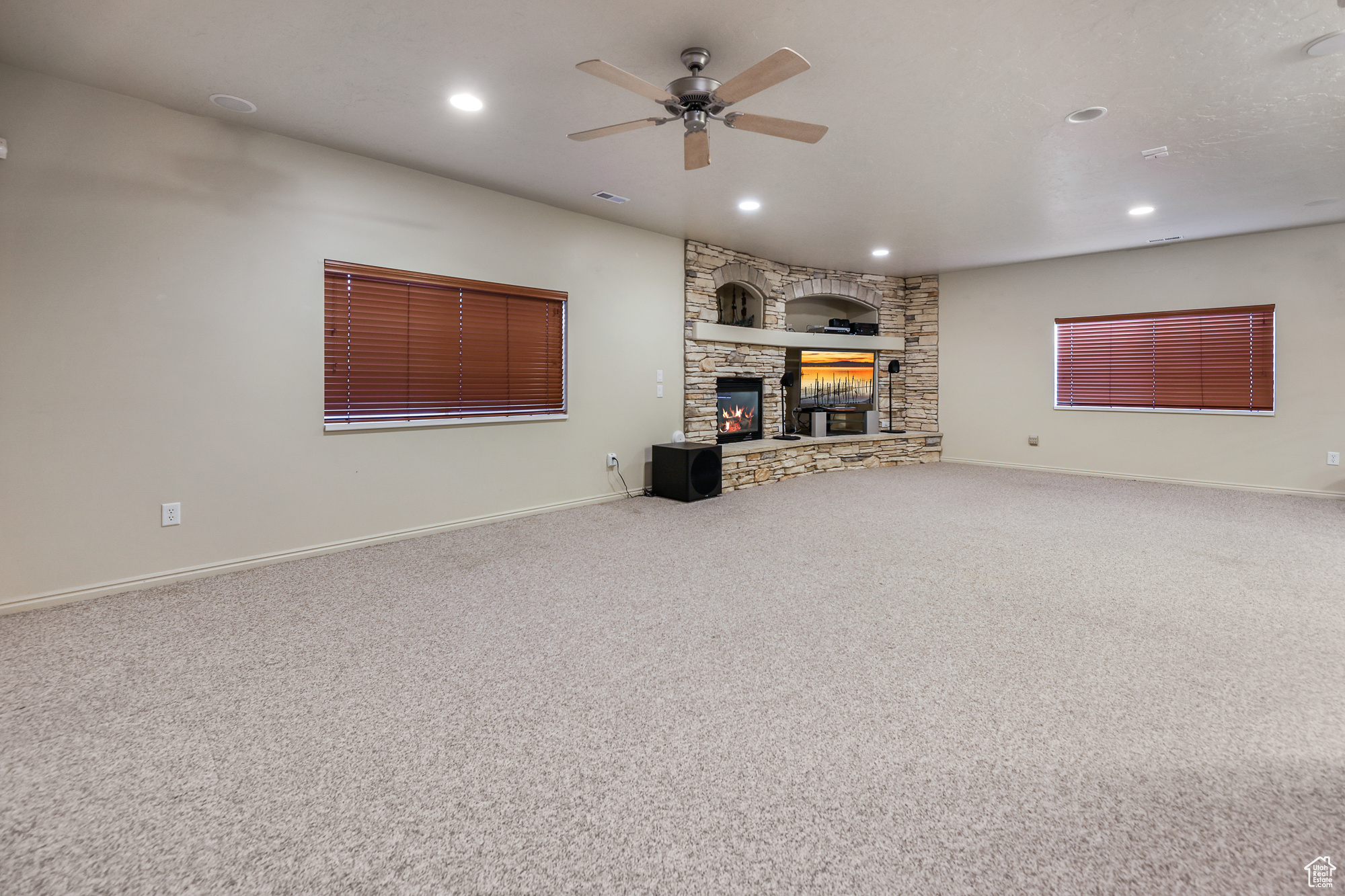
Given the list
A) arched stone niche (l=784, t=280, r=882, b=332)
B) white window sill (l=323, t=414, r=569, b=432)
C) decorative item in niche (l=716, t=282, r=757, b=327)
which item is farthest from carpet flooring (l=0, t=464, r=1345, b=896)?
arched stone niche (l=784, t=280, r=882, b=332)

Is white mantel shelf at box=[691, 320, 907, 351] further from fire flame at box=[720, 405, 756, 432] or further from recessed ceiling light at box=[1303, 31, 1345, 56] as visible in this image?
recessed ceiling light at box=[1303, 31, 1345, 56]

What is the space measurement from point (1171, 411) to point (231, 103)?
809 cm

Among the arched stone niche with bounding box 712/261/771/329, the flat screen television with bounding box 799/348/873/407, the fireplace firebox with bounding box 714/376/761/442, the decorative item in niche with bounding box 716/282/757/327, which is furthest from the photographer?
the flat screen television with bounding box 799/348/873/407

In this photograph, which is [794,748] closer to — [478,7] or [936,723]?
[936,723]

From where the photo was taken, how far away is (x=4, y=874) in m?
1.20

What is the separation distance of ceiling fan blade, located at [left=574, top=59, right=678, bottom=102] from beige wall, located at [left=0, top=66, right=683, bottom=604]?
85.2 inches

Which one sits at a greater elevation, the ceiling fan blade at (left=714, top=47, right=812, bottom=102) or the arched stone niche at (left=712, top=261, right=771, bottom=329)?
the arched stone niche at (left=712, top=261, right=771, bottom=329)

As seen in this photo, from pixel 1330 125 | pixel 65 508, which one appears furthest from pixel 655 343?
pixel 1330 125

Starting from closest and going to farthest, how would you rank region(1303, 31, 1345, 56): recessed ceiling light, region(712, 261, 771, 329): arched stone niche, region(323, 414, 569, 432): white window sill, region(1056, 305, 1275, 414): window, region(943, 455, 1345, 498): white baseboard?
region(1303, 31, 1345, 56): recessed ceiling light
region(323, 414, 569, 432): white window sill
region(943, 455, 1345, 498): white baseboard
region(1056, 305, 1275, 414): window
region(712, 261, 771, 329): arched stone niche

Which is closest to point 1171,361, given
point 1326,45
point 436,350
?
point 1326,45

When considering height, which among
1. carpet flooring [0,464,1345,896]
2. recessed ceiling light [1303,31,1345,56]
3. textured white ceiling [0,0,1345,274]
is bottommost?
carpet flooring [0,464,1345,896]

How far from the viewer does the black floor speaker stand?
5.05 metres

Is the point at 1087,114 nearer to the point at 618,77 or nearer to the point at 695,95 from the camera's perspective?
the point at 695,95

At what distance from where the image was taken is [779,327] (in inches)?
262
